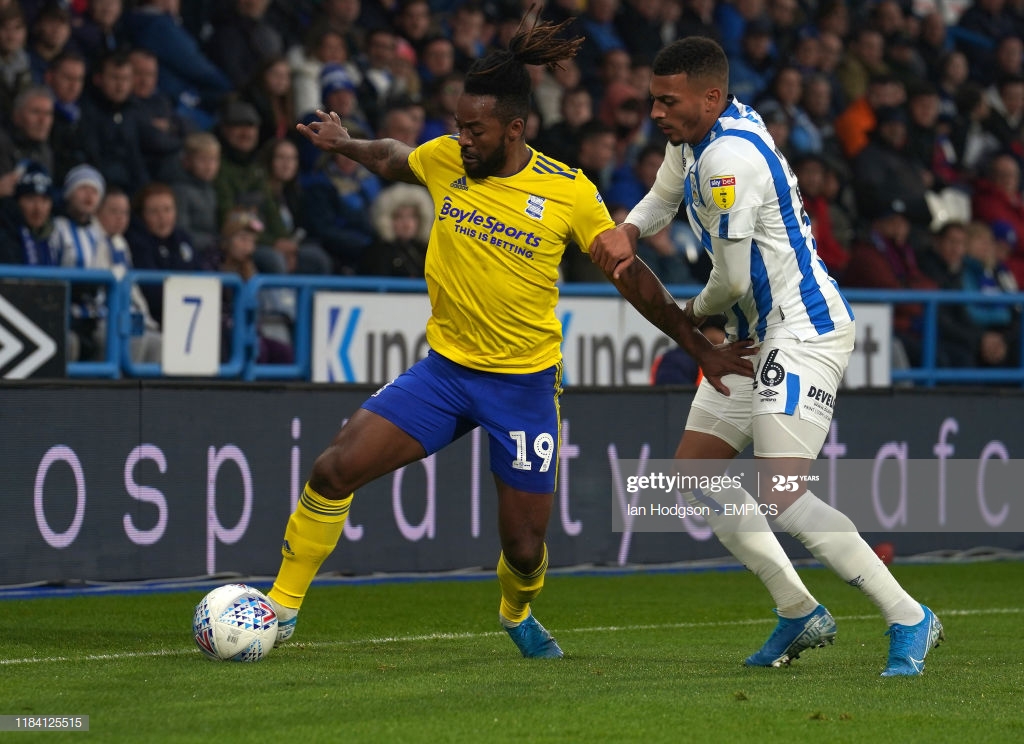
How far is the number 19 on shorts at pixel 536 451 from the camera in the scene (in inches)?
288

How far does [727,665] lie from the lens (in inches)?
296

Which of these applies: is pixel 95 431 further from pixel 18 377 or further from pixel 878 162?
pixel 878 162

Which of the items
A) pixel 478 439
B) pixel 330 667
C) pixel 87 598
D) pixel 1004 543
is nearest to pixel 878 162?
pixel 1004 543

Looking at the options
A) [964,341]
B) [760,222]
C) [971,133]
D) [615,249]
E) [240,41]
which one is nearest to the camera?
[615,249]

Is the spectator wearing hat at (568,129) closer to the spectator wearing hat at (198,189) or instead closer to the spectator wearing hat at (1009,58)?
the spectator wearing hat at (198,189)

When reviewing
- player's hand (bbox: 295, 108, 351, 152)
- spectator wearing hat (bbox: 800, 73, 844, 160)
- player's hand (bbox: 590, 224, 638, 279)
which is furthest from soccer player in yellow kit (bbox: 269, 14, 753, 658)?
spectator wearing hat (bbox: 800, 73, 844, 160)

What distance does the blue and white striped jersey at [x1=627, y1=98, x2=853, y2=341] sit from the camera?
674 cm

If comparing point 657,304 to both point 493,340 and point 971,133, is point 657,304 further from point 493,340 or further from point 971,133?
point 971,133

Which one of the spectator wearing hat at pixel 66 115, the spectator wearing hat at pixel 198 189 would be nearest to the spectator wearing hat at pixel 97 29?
the spectator wearing hat at pixel 66 115

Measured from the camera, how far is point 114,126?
41.0 ft

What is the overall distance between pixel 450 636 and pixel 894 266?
333 inches

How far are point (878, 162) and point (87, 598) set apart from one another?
9.79 metres

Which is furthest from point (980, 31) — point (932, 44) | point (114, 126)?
point (114, 126)

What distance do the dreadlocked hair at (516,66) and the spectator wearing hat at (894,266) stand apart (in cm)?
765
